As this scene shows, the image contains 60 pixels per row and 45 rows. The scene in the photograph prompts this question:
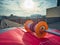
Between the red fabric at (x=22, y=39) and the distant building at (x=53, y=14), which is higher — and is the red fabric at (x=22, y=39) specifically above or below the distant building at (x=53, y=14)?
below

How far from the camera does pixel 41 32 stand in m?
2.05

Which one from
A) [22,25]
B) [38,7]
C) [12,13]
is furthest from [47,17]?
[12,13]

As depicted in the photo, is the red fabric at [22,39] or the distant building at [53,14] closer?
the red fabric at [22,39]

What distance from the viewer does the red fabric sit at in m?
1.72

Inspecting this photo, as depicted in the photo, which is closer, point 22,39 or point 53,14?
point 22,39

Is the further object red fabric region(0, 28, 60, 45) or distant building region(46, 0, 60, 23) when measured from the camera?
distant building region(46, 0, 60, 23)

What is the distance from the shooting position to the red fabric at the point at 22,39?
1722mm

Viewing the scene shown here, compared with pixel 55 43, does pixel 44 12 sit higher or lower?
higher

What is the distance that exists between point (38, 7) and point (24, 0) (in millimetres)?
355

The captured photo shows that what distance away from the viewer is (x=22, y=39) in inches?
76.5

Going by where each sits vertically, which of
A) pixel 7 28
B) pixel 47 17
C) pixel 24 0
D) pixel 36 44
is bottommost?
pixel 36 44

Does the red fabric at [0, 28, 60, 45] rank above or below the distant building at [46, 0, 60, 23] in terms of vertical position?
below

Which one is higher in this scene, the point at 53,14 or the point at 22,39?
the point at 53,14

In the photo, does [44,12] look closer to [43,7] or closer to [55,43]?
[43,7]
